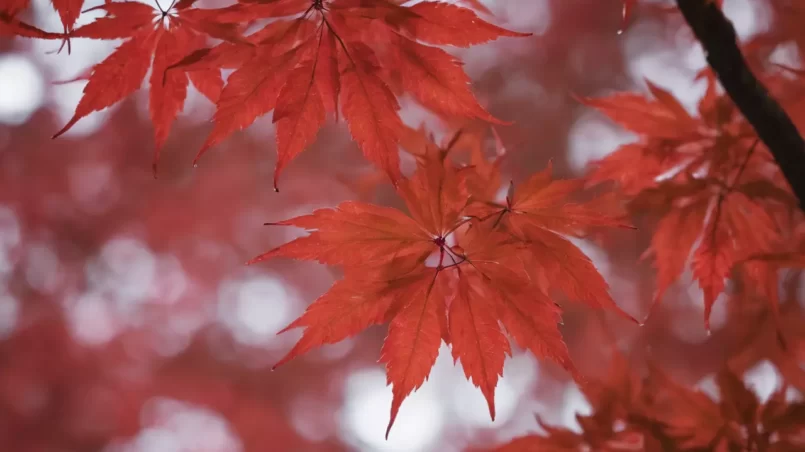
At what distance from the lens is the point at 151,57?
0.57 m

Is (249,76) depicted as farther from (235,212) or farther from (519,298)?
(235,212)

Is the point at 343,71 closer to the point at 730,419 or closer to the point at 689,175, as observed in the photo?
the point at 689,175

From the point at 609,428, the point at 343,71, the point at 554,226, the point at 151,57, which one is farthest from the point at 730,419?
the point at 151,57

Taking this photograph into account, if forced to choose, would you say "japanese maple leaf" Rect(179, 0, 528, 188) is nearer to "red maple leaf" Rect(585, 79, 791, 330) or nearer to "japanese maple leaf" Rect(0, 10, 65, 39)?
"japanese maple leaf" Rect(0, 10, 65, 39)

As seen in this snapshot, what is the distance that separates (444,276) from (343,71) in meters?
0.24

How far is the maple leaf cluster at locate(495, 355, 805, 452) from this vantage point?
2.48ft

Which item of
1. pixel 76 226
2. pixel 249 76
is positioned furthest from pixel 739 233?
pixel 76 226

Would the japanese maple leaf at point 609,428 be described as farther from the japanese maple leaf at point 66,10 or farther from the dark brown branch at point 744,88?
the japanese maple leaf at point 66,10

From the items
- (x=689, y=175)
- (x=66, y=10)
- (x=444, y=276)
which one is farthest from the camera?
(x=689, y=175)

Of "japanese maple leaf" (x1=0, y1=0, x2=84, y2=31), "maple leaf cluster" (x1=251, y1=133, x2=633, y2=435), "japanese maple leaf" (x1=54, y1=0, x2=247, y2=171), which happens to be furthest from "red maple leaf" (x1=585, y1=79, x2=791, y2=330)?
"japanese maple leaf" (x1=0, y1=0, x2=84, y2=31)

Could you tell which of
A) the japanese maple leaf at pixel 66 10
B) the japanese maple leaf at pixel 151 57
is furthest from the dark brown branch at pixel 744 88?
the japanese maple leaf at pixel 66 10

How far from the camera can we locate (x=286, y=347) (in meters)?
2.68

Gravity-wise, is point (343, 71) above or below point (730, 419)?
above

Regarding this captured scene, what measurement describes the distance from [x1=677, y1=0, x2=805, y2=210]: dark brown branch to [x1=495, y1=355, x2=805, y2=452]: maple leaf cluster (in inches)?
13.1
